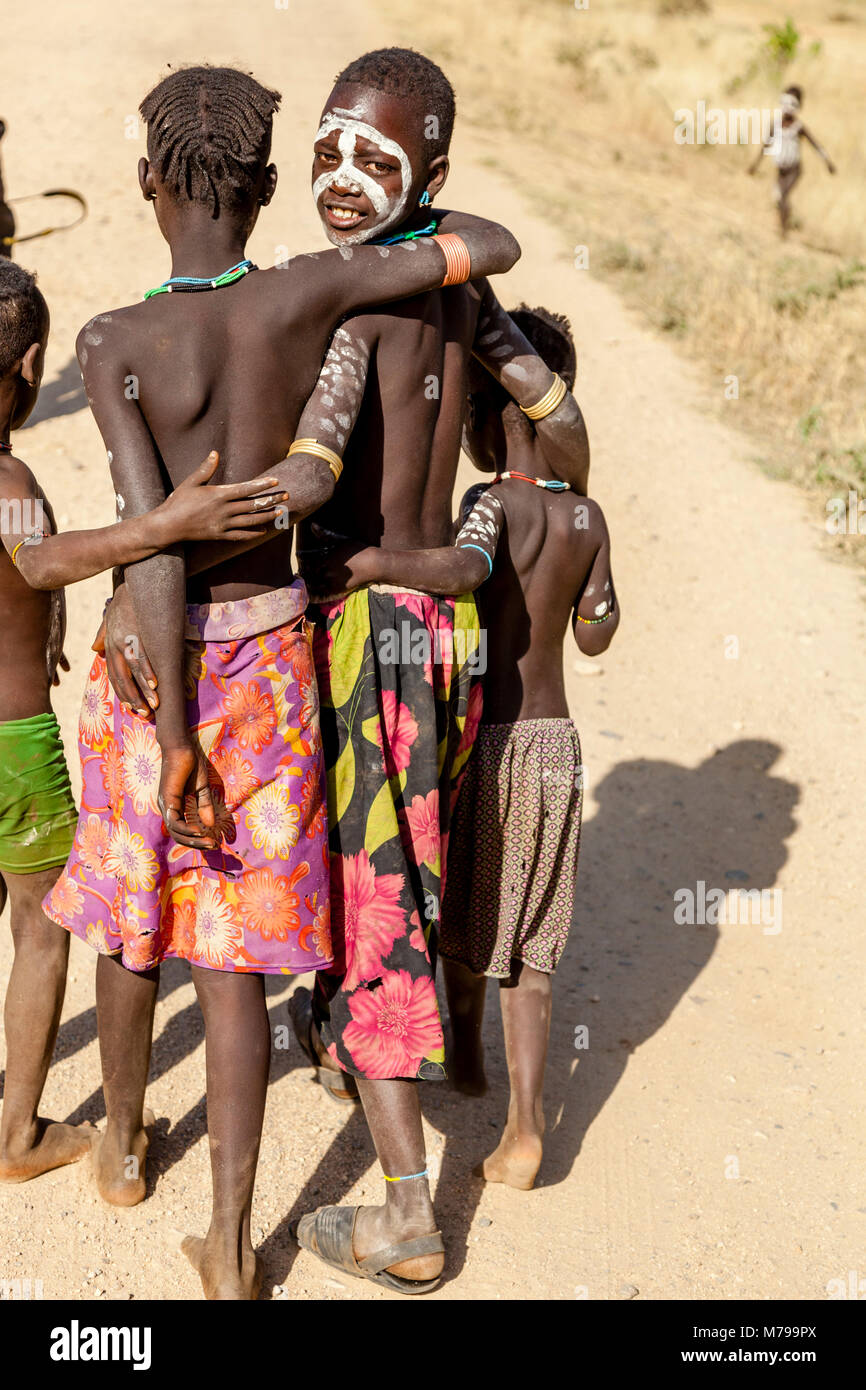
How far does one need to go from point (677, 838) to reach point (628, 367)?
4.55 meters

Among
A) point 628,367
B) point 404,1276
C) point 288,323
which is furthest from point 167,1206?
point 628,367

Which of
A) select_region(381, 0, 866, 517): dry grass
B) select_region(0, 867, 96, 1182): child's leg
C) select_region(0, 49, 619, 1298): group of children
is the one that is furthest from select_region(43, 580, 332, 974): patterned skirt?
select_region(381, 0, 866, 517): dry grass

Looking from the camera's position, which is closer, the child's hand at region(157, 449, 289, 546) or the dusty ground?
the child's hand at region(157, 449, 289, 546)

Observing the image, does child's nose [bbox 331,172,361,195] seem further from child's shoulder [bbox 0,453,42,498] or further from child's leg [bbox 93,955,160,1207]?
child's leg [bbox 93,955,160,1207]

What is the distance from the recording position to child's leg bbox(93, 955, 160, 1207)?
240 cm

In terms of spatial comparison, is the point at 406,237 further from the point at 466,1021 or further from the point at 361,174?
the point at 466,1021

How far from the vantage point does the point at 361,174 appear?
2.22m

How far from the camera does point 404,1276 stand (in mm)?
2344

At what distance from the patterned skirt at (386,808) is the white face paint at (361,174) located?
635 mm

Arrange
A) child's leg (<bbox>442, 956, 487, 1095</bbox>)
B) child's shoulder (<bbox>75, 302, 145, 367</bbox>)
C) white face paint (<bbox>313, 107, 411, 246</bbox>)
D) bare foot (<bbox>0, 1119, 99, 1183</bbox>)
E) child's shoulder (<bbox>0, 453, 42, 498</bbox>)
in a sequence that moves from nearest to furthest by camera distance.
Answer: child's shoulder (<bbox>75, 302, 145, 367</bbox>) < white face paint (<bbox>313, 107, 411, 246</bbox>) < child's shoulder (<bbox>0, 453, 42, 498</bbox>) < bare foot (<bbox>0, 1119, 99, 1183</bbox>) < child's leg (<bbox>442, 956, 487, 1095</bbox>)

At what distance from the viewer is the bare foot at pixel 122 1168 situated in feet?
8.43

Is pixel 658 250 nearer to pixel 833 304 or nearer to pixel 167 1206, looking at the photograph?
pixel 833 304

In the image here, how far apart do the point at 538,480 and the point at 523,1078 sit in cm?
126

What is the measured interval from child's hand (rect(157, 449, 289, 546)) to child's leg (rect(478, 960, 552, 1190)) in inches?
51.8
